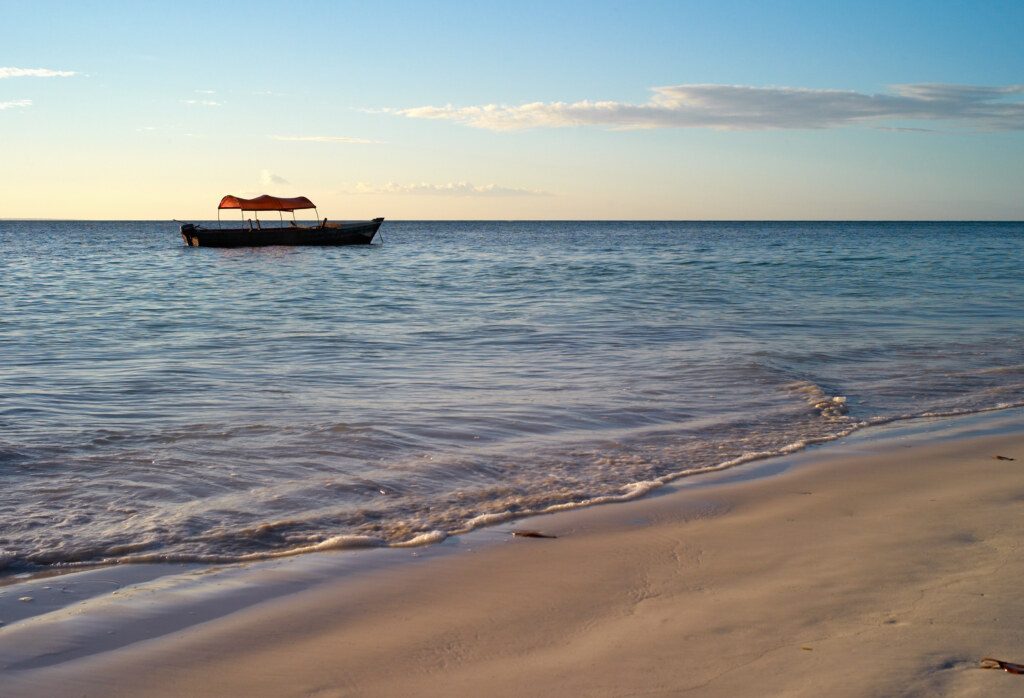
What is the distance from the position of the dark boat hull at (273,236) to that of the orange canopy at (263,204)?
81.2 inches

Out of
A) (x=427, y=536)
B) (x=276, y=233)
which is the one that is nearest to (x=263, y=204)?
(x=276, y=233)

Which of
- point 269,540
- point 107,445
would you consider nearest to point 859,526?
point 269,540

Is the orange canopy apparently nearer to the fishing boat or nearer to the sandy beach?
the fishing boat

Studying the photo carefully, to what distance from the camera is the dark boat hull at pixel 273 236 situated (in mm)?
46125

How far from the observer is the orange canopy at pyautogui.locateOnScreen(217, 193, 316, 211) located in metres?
41.8

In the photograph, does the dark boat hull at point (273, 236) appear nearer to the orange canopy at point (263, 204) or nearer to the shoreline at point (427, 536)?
the orange canopy at point (263, 204)

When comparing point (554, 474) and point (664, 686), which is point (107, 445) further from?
point (664, 686)

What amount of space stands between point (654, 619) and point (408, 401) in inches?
198

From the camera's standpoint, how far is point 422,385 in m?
9.26

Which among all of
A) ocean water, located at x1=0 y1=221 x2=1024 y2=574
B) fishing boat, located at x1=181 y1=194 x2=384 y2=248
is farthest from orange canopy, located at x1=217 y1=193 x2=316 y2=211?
ocean water, located at x1=0 y1=221 x2=1024 y2=574

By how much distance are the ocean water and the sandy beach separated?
727 mm

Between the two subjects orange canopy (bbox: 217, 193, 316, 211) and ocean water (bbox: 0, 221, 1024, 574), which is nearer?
ocean water (bbox: 0, 221, 1024, 574)

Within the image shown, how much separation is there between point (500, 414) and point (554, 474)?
1.81m

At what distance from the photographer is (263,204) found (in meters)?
42.3
